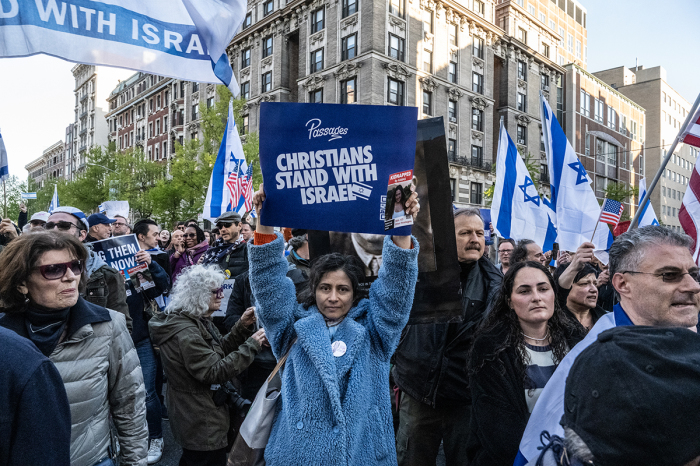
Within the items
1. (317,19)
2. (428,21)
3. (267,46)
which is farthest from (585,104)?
(267,46)

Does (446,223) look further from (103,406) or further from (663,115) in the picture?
(663,115)

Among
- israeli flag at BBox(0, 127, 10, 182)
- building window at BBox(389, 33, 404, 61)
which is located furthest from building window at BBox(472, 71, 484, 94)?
israeli flag at BBox(0, 127, 10, 182)

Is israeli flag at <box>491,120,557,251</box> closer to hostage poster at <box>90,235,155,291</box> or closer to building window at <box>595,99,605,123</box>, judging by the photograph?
hostage poster at <box>90,235,155,291</box>

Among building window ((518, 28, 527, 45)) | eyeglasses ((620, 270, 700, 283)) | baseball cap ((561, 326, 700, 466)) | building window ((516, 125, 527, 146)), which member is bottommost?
baseball cap ((561, 326, 700, 466))

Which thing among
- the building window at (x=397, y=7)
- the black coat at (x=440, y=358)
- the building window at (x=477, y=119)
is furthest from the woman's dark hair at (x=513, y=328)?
the building window at (x=477, y=119)

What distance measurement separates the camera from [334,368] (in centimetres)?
235

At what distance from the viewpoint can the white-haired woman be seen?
127 inches

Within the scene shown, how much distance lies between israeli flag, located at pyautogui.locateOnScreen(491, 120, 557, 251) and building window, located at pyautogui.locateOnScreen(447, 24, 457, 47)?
2743 cm

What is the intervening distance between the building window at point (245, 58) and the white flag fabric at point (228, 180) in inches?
1172

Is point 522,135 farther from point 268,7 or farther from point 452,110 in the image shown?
point 268,7

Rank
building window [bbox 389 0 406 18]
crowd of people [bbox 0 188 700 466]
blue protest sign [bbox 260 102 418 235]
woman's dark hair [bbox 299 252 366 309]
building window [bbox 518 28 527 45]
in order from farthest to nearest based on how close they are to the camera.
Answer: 1. building window [bbox 518 28 527 45]
2. building window [bbox 389 0 406 18]
3. woman's dark hair [bbox 299 252 366 309]
4. blue protest sign [bbox 260 102 418 235]
5. crowd of people [bbox 0 188 700 466]

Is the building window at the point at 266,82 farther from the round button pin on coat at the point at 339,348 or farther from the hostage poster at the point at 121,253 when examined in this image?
the round button pin on coat at the point at 339,348

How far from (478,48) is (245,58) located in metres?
17.5

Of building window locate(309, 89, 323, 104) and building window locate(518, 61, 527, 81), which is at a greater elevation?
building window locate(518, 61, 527, 81)
